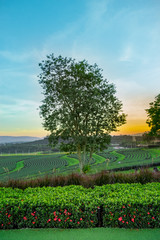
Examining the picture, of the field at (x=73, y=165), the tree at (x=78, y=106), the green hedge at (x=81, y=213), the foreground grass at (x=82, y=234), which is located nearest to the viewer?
the foreground grass at (x=82, y=234)

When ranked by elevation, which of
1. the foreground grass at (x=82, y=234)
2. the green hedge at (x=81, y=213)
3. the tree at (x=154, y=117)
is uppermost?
the tree at (x=154, y=117)

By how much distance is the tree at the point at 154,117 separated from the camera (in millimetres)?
40219

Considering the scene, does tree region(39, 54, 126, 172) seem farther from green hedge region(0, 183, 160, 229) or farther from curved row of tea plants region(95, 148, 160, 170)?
green hedge region(0, 183, 160, 229)

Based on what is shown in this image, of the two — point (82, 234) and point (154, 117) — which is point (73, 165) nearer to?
point (154, 117)

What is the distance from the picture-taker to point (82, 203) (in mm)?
6070

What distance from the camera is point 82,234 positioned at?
5355mm

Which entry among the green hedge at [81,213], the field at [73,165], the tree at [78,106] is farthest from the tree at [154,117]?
the green hedge at [81,213]

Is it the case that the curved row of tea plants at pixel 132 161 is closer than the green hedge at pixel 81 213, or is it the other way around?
the green hedge at pixel 81 213

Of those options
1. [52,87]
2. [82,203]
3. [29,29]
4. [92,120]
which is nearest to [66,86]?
[52,87]

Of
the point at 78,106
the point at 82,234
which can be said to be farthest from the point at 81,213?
the point at 78,106

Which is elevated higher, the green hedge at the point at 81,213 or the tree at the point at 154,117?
the tree at the point at 154,117

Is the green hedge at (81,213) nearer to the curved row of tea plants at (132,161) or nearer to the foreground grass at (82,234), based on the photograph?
the foreground grass at (82,234)

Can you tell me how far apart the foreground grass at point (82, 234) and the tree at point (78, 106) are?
19.2 metres

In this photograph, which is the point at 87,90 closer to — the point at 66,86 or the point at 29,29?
the point at 66,86
